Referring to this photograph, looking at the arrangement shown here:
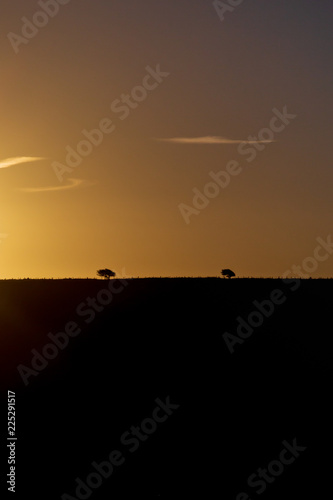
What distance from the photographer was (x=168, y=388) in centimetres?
4566

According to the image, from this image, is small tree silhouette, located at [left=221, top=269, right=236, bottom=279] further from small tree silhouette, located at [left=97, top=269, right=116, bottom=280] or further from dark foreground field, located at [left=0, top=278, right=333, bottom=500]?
dark foreground field, located at [left=0, top=278, right=333, bottom=500]

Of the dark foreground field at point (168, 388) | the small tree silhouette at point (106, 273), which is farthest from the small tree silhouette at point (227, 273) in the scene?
the dark foreground field at point (168, 388)

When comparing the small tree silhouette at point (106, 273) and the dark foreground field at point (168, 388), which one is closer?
the dark foreground field at point (168, 388)

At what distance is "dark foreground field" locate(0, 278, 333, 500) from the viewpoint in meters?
35.6

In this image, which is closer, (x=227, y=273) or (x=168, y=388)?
(x=168, y=388)

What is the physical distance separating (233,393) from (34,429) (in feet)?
33.0

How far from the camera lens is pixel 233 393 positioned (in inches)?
1799

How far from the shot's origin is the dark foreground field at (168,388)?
35562 mm

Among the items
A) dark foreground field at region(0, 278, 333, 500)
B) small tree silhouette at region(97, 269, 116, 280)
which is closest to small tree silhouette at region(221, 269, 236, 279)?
small tree silhouette at region(97, 269, 116, 280)

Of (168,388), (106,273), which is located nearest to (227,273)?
(106,273)

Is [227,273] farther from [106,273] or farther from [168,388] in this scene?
[168,388]

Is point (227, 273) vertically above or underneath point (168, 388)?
above

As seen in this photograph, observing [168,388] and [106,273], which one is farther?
[106,273]

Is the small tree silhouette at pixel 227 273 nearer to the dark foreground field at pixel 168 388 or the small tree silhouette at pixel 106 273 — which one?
the small tree silhouette at pixel 106 273
